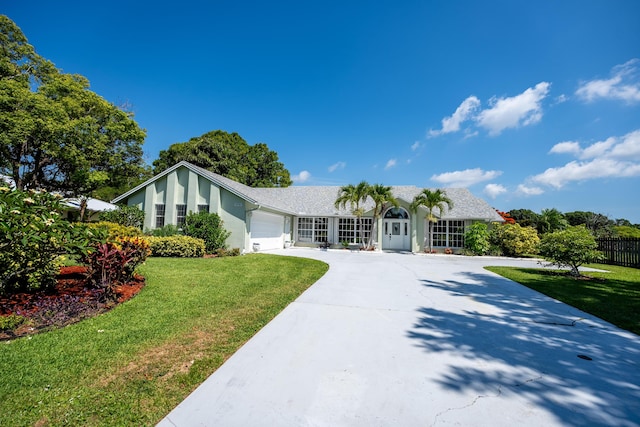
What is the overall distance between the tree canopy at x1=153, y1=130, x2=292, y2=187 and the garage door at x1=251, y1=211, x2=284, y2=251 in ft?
50.3

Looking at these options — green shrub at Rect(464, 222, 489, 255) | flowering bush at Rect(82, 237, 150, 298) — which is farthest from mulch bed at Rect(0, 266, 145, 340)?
green shrub at Rect(464, 222, 489, 255)

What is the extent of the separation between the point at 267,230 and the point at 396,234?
10057 mm

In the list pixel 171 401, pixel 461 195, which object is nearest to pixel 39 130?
pixel 171 401

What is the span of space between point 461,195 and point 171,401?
25570mm

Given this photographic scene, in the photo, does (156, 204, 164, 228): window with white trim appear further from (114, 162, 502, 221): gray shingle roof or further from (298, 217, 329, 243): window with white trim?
(298, 217, 329, 243): window with white trim

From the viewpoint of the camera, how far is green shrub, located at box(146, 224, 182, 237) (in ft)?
52.1

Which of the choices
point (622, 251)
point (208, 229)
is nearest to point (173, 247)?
point (208, 229)

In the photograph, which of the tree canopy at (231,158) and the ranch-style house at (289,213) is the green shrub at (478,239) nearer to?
the ranch-style house at (289,213)

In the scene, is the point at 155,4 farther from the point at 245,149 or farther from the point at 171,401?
the point at 245,149

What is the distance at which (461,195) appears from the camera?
2397cm

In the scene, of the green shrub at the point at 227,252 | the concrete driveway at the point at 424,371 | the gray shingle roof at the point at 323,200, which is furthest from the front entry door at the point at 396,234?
the concrete driveway at the point at 424,371

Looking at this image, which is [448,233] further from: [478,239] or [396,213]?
[396,213]

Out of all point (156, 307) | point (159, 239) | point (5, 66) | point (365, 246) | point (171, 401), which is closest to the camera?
point (171, 401)

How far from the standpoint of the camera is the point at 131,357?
12.3 ft
